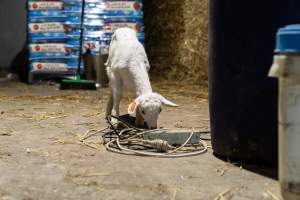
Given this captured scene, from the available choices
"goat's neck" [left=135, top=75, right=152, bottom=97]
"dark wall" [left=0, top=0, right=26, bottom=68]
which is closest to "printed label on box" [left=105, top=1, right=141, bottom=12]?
"dark wall" [left=0, top=0, right=26, bottom=68]

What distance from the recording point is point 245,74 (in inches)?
102

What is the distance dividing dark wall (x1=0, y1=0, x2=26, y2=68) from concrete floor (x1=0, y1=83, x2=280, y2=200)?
149 inches

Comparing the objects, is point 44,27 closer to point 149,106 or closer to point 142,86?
point 142,86

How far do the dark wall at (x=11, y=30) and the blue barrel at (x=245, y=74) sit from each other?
5.37 m

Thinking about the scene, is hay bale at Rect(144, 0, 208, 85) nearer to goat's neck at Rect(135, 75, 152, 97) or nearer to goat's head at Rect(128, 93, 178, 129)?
goat's neck at Rect(135, 75, 152, 97)

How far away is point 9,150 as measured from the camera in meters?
3.05

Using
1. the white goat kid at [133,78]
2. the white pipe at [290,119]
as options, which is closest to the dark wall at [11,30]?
the white goat kid at [133,78]

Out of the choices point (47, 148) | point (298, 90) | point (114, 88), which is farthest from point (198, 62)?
point (298, 90)

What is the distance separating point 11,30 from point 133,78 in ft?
14.8

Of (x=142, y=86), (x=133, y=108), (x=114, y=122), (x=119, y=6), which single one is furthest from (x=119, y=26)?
(x=133, y=108)

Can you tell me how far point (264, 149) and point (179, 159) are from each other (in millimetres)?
444

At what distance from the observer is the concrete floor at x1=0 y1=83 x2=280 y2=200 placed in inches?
88.7

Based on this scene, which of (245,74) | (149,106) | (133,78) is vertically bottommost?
(149,106)

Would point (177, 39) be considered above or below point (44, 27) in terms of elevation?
below
